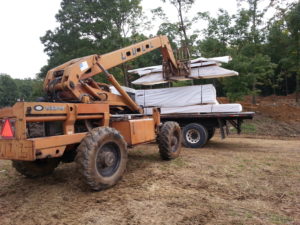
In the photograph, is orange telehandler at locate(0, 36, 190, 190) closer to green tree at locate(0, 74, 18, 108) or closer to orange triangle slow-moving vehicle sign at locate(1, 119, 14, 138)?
orange triangle slow-moving vehicle sign at locate(1, 119, 14, 138)

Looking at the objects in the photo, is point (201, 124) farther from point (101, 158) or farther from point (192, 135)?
point (101, 158)

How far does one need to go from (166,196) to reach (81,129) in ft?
7.20

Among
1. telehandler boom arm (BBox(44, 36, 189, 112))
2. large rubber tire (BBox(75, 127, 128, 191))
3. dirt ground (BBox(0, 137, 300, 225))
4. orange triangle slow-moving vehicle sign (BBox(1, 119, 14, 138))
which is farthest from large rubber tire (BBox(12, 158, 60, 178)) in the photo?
large rubber tire (BBox(75, 127, 128, 191))

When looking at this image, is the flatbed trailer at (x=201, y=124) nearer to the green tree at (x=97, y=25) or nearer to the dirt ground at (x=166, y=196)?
the dirt ground at (x=166, y=196)

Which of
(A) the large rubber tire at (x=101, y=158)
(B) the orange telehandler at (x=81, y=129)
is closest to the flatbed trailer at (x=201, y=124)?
(B) the orange telehandler at (x=81, y=129)

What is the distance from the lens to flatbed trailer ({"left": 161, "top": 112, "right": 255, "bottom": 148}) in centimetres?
939

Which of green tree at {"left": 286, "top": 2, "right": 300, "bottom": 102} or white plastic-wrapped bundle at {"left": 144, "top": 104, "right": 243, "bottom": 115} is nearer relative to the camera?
white plastic-wrapped bundle at {"left": 144, "top": 104, "right": 243, "bottom": 115}

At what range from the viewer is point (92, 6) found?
57.1 ft

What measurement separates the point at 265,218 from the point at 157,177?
7.61ft

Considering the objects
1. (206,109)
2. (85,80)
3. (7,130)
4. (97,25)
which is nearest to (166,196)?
(7,130)

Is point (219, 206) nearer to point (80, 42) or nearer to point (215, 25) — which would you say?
point (215, 25)

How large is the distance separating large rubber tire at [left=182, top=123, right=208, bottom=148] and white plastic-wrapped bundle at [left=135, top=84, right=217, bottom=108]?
111 cm

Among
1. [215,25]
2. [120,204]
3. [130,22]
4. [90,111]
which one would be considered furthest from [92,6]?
[120,204]

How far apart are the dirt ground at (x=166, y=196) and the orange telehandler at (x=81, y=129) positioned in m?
0.41
